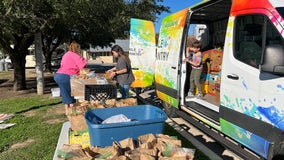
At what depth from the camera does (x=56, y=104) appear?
31.1ft

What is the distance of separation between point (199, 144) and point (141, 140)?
8.12 ft

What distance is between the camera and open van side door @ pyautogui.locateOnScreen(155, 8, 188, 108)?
6.22 metres

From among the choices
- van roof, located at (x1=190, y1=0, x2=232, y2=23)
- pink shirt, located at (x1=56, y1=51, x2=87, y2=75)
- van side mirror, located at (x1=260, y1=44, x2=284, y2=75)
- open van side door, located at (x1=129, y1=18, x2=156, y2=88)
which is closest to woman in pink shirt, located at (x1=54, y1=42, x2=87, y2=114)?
pink shirt, located at (x1=56, y1=51, x2=87, y2=75)

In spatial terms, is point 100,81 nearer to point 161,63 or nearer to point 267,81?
point 161,63

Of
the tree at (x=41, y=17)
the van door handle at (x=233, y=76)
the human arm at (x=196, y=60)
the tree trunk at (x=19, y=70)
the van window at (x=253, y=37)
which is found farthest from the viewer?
the tree trunk at (x=19, y=70)

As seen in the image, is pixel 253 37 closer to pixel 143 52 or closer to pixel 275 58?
pixel 275 58

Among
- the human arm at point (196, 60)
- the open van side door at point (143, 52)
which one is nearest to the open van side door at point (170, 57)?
the human arm at point (196, 60)

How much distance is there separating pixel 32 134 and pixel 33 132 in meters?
0.14

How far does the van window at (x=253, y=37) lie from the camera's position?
3611mm

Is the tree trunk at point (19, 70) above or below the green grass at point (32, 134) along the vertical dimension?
above

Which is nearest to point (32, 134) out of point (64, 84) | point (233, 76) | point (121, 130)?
point (64, 84)

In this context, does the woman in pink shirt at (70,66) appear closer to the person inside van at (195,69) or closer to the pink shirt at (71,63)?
the pink shirt at (71,63)

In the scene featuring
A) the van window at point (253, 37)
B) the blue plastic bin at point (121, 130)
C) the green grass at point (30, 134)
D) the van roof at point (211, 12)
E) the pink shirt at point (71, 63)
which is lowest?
the green grass at point (30, 134)

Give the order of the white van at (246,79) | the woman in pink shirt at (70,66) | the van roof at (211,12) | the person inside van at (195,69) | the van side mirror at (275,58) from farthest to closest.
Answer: the person inside van at (195,69)
the woman in pink shirt at (70,66)
the van roof at (211,12)
the white van at (246,79)
the van side mirror at (275,58)
